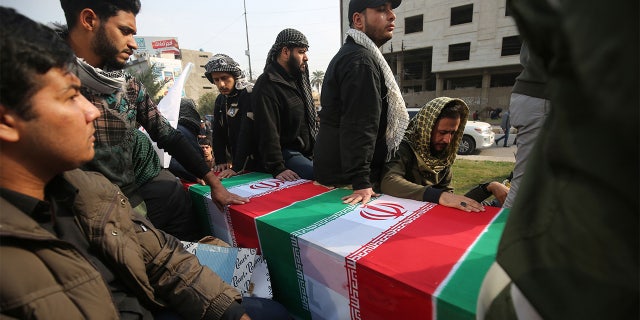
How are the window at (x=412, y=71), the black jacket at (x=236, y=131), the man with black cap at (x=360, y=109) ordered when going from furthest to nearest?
the window at (x=412, y=71), the black jacket at (x=236, y=131), the man with black cap at (x=360, y=109)

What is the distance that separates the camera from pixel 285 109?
288 centimetres

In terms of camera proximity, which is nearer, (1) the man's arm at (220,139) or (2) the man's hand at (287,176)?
(2) the man's hand at (287,176)

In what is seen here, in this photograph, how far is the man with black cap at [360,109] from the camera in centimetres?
185

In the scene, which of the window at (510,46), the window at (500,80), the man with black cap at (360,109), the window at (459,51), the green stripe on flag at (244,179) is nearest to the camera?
the man with black cap at (360,109)

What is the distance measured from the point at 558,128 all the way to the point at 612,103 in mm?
82

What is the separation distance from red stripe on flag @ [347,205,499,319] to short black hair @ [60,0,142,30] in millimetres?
1790

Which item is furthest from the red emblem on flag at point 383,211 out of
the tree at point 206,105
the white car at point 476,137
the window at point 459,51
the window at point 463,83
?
the tree at point 206,105

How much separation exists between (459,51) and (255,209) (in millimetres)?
26295

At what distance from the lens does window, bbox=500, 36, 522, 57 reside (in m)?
21.0

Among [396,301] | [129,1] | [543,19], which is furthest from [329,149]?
[543,19]

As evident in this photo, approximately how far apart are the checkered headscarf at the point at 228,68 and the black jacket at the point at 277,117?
2.37ft

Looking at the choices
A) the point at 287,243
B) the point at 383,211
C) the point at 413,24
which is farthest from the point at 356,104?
the point at 413,24

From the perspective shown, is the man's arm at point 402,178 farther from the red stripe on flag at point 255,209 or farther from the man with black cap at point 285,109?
the man with black cap at point 285,109

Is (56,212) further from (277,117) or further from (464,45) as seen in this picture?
(464,45)
